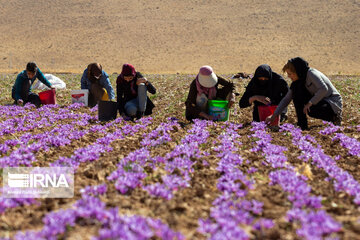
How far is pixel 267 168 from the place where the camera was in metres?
4.60

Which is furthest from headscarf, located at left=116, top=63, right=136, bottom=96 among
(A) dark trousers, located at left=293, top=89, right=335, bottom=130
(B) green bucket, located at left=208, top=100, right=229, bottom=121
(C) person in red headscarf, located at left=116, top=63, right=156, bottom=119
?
(A) dark trousers, located at left=293, top=89, right=335, bottom=130

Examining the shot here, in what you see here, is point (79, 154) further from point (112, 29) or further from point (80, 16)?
point (80, 16)

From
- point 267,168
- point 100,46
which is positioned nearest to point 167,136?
point 267,168

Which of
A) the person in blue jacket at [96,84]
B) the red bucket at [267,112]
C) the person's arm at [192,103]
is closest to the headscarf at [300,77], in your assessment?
the red bucket at [267,112]

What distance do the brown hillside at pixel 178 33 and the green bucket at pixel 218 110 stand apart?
157ft

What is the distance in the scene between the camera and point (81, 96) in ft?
35.5

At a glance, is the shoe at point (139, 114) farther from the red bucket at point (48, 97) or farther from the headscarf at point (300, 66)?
the headscarf at point (300, 66)

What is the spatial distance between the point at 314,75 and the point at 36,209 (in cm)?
597

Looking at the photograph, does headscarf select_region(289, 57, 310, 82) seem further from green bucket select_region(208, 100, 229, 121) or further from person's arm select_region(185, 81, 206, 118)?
person's arm select_region(185, 81, 206, 118)

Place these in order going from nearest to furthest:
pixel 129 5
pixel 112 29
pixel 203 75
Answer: pixel 203 75, pixel 112 29, pixel 129 5

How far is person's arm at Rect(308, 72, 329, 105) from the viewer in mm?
6732

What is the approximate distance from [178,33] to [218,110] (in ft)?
236

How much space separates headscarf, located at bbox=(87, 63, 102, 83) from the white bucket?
0.47 m

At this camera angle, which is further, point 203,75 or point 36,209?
point 203,75
